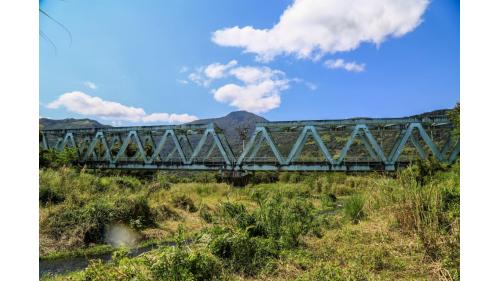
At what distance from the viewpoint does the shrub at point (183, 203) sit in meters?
11.5

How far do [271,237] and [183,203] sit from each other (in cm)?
649

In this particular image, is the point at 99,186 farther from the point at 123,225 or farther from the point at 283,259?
the point at 283,259

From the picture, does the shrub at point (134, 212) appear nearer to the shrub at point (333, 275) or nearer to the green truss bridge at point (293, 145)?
the shrub at point (333, 275)

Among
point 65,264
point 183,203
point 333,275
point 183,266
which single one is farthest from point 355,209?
point 65,264

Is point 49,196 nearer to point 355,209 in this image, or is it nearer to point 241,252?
point 241,252

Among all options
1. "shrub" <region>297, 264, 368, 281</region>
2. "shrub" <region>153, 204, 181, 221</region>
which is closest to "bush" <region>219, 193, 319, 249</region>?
"shrub" <region>297, 264, 368, 281</region>

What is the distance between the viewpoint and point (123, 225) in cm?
852

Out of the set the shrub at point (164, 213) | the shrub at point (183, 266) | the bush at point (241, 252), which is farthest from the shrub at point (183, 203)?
the shrub at point (183, 266)

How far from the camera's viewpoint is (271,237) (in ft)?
18.8

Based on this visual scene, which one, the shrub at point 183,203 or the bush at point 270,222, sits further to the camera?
the shrub at point 183,203

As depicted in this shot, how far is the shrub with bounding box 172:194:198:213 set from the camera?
1147 cm

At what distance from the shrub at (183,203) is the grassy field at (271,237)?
0.89 m

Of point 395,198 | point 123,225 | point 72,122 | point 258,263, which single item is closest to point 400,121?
point 395,198

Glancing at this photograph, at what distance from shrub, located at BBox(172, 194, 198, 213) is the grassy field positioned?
892 millimetres
